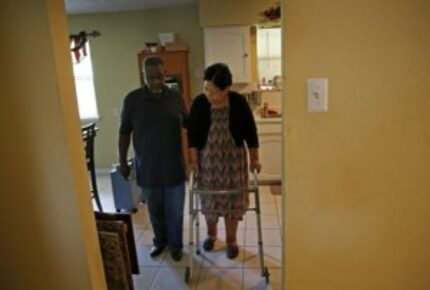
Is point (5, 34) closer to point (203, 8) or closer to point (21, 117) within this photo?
point (21, 117)

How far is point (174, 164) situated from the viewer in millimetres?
2520

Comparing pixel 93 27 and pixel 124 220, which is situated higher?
pixel 93 27

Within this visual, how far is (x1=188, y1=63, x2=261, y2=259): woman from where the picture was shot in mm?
2381

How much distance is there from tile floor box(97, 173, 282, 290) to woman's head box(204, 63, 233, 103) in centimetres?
110

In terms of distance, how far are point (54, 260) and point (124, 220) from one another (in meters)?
0.36


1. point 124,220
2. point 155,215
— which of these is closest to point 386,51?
point 124,220

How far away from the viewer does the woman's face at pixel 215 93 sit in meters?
2.36

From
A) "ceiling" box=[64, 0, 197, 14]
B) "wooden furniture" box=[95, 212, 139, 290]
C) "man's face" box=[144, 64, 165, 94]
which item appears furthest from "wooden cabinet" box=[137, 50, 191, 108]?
"wooden furniture" box=[95, 212, 139, 290]

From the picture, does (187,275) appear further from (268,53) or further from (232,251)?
(268,53)

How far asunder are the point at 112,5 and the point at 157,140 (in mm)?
2524

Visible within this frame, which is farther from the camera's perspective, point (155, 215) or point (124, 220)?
point (155, 215)

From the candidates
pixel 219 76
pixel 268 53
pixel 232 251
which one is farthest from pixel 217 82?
pixel 268 53

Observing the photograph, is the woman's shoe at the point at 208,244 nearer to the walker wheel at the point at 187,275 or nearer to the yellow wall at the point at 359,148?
the walker wheel at the point at 187,275

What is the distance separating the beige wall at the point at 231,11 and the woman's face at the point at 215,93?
1.96 m
